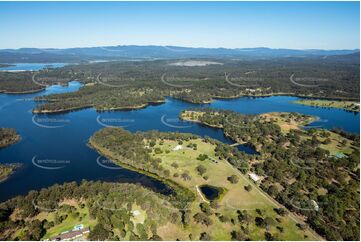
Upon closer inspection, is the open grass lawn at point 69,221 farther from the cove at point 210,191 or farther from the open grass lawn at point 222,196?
the cove at point 210,191

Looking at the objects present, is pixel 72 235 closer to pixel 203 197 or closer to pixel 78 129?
pixel 203 197

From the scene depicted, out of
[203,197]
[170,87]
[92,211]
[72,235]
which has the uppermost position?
[92,211]

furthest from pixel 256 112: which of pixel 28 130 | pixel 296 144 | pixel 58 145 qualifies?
pixel 28 130
